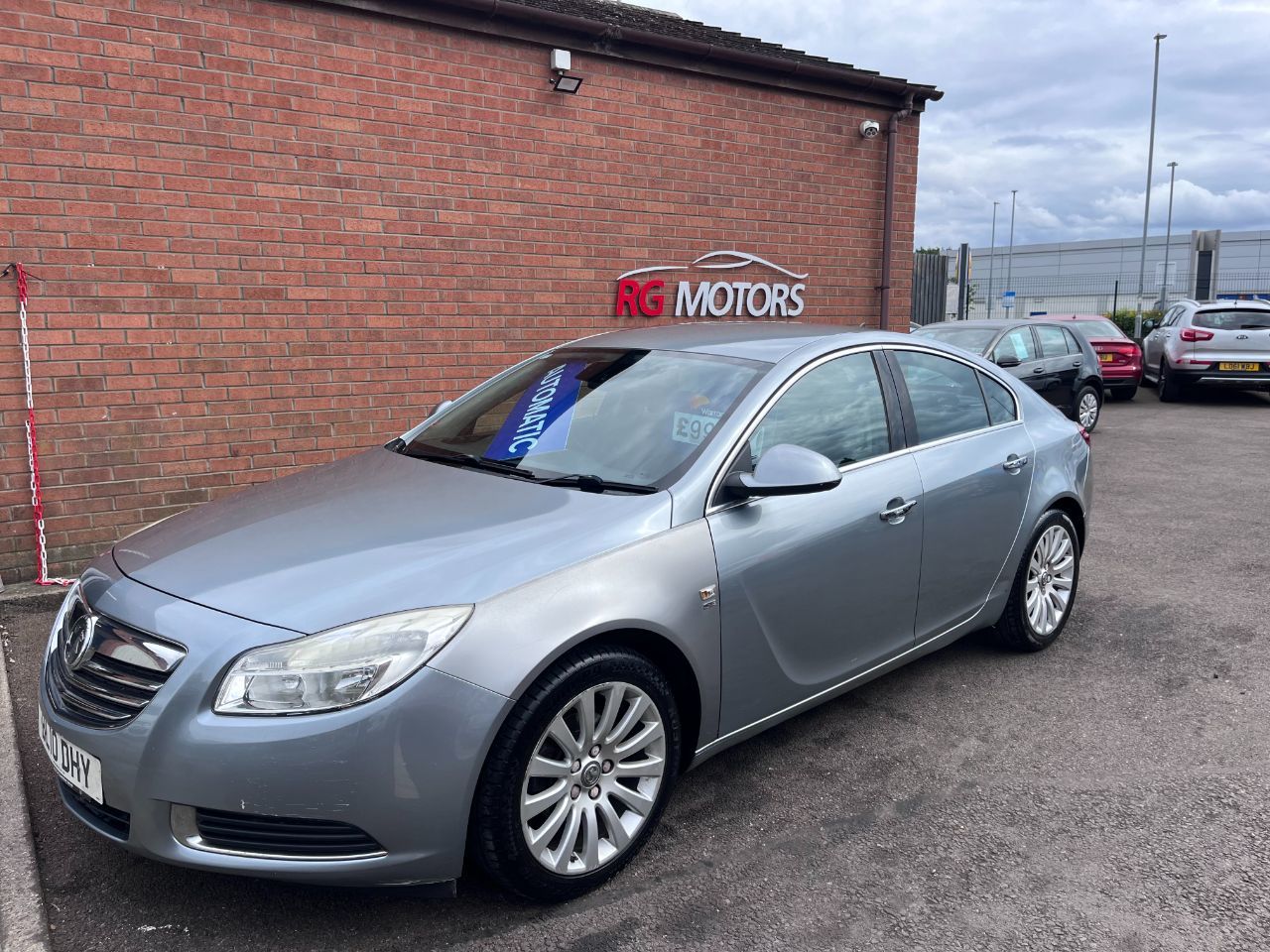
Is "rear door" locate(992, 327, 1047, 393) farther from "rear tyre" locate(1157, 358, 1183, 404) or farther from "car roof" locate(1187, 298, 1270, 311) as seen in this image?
"car roof" locate(1187, 298, 1270, 311)

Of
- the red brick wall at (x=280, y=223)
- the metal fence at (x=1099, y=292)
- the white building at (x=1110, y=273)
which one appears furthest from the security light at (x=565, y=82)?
Answer: the metal fence at (x=1099, y=292)

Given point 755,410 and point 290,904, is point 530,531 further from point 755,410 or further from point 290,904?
point 290,904

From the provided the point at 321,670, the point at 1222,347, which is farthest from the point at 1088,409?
the point at 321,670

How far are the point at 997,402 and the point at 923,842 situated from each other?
A: 2141 mm

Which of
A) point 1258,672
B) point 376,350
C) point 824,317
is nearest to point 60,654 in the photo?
point 376,350

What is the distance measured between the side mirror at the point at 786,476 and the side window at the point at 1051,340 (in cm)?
1014

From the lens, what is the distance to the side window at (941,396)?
12.9ft

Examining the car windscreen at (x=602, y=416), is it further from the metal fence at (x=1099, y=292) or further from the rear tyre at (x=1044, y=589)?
the metal fence at (x=1099, y=292)

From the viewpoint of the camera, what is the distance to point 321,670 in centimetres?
233

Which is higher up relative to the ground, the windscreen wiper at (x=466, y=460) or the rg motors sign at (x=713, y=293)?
the rg motors sign at (x=713, y=293)

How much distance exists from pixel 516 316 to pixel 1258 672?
5.10m

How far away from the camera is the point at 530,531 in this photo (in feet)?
8.98

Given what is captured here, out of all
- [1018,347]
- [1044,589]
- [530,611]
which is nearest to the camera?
[530,611]

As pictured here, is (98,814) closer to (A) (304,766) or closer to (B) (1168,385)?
(A) (304,766)
